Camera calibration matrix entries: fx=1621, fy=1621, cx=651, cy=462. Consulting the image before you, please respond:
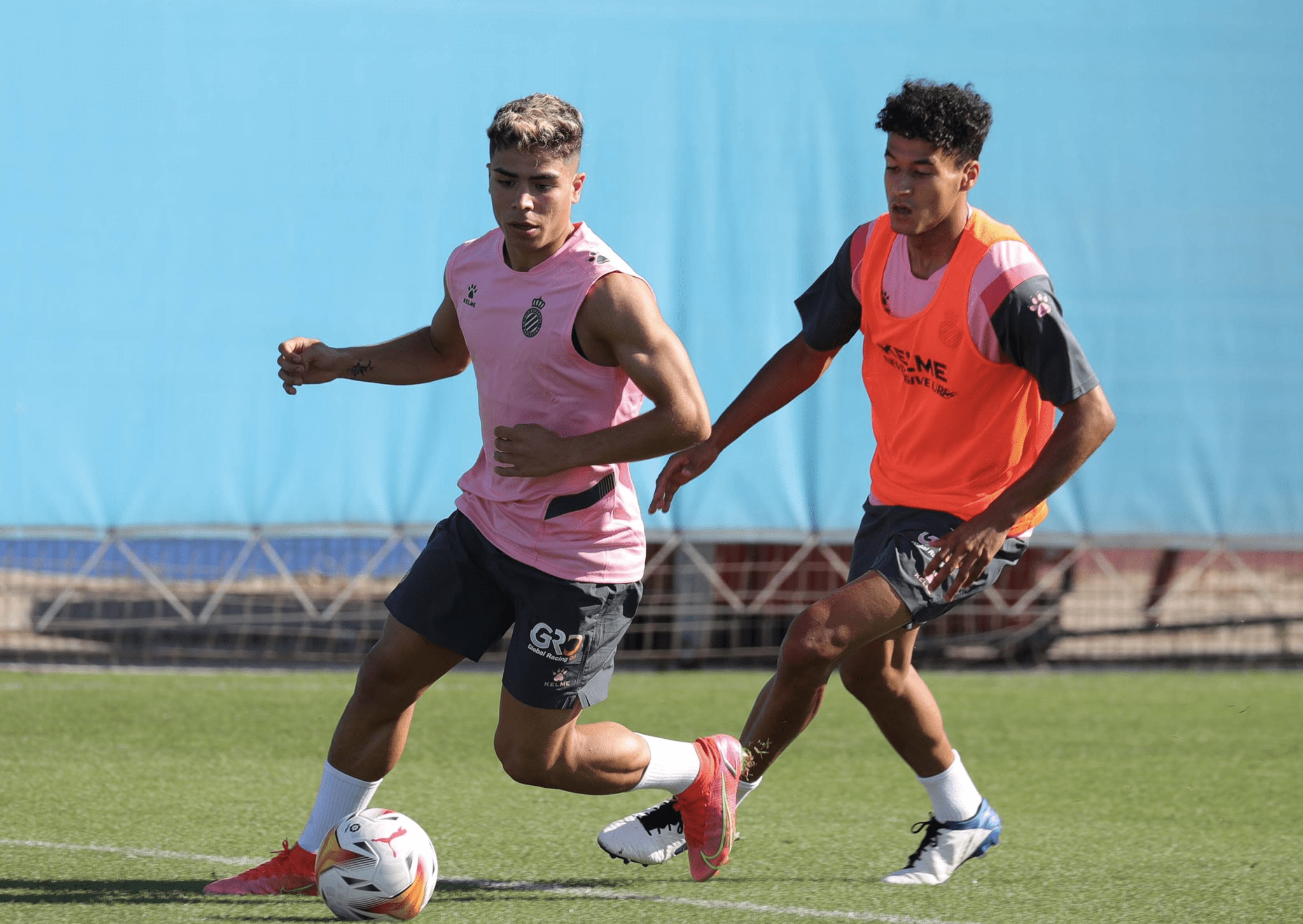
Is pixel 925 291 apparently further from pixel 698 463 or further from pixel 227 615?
pixel 227 615

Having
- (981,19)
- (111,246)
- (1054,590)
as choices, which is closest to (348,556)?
(111,246)

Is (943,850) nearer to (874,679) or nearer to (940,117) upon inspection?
(874,679)

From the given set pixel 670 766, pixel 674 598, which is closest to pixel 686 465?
pixel 670 766

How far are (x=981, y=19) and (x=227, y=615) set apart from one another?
248 inches

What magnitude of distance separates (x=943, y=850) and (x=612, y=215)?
6635 mm

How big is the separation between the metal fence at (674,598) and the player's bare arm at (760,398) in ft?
17.9

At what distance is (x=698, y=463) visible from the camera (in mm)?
4652

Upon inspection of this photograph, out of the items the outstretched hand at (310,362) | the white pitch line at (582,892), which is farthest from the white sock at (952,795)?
the outstretched hand at (310,362)

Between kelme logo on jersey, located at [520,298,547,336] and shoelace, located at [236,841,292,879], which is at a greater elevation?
kelme logo on jersey, located at [520,298,547,336]

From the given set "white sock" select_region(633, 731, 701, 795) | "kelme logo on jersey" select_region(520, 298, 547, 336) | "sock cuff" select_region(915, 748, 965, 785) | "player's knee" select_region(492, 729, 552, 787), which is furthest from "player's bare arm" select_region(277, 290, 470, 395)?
"sock cuff" select_region(915, 748, 965, 785)

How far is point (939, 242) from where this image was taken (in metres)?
4.37

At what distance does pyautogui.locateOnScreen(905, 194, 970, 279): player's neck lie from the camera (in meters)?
4.36

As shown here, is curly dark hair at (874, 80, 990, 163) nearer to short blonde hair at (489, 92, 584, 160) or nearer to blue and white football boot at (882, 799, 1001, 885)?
short blonde hair at (489, 92, 584, 160)

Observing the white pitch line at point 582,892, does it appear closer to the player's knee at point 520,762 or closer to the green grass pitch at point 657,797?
the green grass pitch at point 657,797
